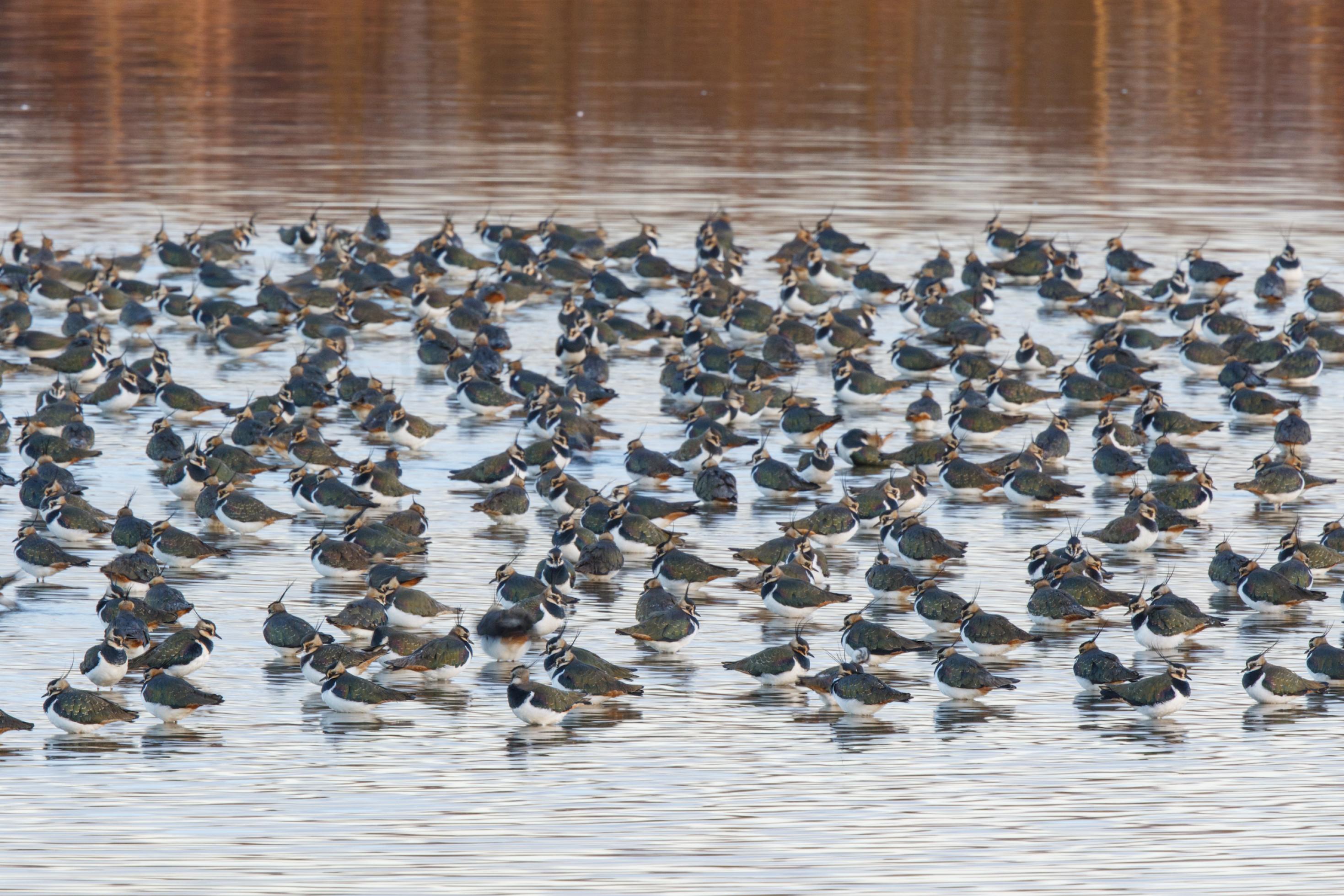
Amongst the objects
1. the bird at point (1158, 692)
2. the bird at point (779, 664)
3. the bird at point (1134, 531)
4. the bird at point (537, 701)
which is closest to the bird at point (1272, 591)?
the bird at point (1134, 531)

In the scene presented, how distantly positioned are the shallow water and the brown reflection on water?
0.23 meters

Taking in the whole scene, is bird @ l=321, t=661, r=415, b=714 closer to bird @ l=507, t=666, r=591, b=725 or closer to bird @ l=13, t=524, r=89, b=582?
bird @ l=507, t=666, r=591, b=725

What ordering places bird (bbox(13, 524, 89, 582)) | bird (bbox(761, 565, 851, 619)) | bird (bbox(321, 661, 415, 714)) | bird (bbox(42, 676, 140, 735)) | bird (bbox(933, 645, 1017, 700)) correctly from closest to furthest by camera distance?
bird (bbox(42, 676, 140, 735)) < bird (bbox(321, 661, 415, 714)) < bird (bbox(933, 645, 1017, 700)) < bird (bbox(761, 565, 851, 619)) < bird (bbox(13, 524, 89, 582))

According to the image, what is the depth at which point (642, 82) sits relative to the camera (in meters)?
55.6

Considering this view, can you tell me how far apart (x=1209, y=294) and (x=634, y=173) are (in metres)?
14.7

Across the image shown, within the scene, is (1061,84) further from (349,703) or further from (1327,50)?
(349,703)

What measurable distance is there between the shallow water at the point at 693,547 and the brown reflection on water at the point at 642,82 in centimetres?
23

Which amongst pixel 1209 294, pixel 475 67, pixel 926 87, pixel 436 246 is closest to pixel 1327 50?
pixel 926 87

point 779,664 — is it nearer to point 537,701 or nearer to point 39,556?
point 537,701

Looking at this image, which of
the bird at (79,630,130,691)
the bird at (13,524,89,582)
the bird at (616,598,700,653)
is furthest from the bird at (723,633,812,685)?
→ the bird at (13,524,89,582)

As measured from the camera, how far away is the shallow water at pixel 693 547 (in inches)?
513

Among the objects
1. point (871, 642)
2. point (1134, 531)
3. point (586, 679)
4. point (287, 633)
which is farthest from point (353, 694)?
point (1134, 531)

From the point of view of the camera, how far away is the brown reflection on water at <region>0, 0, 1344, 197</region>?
46156mm

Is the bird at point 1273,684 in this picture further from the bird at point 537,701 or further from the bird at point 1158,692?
the bird at point 537,701
